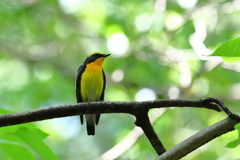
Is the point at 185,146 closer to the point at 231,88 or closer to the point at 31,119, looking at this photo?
the point at 31,119

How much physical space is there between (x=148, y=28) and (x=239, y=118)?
5.95m

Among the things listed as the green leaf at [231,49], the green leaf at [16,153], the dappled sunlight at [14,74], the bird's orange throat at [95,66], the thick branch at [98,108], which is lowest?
the dappled sunlight at [14,74]

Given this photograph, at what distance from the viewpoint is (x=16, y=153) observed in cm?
155

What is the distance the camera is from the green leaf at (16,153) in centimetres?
155

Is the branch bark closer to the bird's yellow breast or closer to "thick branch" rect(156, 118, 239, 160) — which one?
"thick branch" rect(156, 118, 239, 160)

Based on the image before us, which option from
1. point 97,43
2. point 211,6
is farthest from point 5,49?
point 211,6

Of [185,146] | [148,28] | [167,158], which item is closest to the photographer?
[167,158]

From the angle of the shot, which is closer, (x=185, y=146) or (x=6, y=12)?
(x=185, y=146)

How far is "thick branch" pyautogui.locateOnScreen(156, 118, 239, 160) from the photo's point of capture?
162 centimetres

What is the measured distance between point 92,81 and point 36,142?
3.85m

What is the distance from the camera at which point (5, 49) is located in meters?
9.14

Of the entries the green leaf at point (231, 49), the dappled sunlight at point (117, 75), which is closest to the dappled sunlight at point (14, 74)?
the dappled sunlight at point (117, 75)

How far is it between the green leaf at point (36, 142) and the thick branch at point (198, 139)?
57cm

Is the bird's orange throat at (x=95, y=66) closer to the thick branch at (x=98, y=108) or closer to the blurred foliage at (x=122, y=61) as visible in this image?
the blurred foliage at (x=122, y=61)
